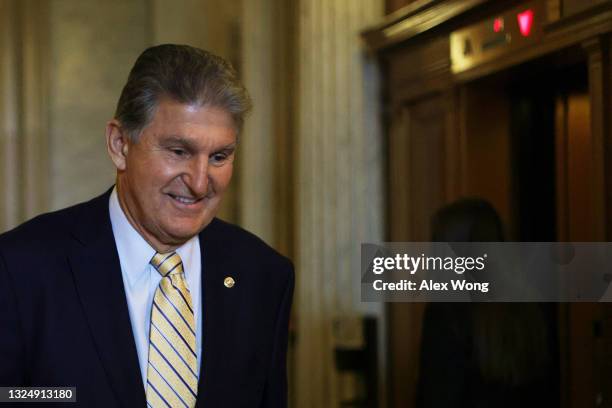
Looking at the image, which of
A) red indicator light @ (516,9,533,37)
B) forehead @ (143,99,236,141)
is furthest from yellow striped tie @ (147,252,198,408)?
red indicator light @ (516,9,533,37)

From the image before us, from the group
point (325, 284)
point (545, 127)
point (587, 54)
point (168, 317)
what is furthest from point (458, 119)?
point (168, 317)

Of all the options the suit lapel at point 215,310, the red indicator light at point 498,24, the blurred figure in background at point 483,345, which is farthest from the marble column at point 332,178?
the suit lapel at point 215,310

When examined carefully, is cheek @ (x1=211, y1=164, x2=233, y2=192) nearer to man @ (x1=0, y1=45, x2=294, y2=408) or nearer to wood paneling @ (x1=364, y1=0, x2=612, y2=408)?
man @ (x1=0, y1=45, x2=294, y2=408)

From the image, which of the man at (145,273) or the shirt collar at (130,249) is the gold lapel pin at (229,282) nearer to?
the man at (145,273)

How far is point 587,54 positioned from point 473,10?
489mm

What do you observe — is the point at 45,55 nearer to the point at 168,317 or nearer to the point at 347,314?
the point at 347,314

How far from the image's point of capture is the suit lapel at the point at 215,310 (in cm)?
175

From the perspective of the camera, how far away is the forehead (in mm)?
1641

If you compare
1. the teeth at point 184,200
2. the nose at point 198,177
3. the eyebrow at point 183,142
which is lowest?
the teeth at point 184,200

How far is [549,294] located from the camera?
107 inches

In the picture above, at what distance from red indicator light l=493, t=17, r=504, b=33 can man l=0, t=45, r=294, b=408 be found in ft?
4.29

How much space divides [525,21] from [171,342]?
4.95 ft

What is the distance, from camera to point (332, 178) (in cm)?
346

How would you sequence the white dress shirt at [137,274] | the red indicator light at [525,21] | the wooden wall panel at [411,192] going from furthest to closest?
the wooden wall panel at [411,192]
the red indicator light at [525,21]
the white dress shirt at [137,274]
